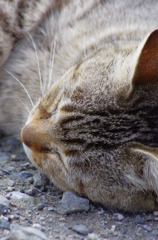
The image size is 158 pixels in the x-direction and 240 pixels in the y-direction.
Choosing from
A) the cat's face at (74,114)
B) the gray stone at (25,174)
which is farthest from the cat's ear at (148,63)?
the gray stone at (25,174)

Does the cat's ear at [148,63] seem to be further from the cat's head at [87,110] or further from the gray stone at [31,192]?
the gray stone at [31,192]

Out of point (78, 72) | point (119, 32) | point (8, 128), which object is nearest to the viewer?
point (78, 72)

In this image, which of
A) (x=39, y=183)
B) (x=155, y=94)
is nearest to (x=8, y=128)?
(x=39, y=183)

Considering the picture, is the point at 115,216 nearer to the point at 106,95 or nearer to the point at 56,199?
the point at 56,199

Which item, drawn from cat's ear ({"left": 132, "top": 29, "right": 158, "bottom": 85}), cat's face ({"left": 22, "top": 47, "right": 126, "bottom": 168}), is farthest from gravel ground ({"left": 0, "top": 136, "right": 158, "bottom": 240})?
cat's ear ({"left": 132, "top": 29, "right": 158, "bottom": 85})

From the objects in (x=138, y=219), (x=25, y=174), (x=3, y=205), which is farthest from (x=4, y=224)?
(x=138, y=219)

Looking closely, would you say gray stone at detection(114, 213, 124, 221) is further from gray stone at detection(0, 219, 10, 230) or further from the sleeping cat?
gray stone at detection(0, 219, 10, 230)

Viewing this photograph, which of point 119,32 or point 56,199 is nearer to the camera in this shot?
point 56,199

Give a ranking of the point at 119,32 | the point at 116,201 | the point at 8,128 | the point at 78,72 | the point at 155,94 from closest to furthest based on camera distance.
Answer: the point at 155,94 → the point at 116,201 → the point at 78,72 → the point at 119,32 → the point at 8,128
